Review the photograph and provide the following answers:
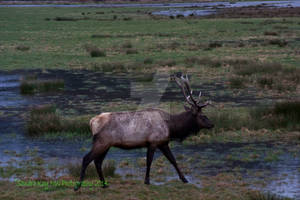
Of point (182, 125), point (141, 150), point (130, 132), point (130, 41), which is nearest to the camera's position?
point (130, 132)

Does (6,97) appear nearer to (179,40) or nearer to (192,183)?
(192,183)

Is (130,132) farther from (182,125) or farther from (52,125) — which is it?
(52,125)

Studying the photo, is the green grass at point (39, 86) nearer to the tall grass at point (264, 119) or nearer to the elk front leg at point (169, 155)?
the tall grass at point (264, 119)

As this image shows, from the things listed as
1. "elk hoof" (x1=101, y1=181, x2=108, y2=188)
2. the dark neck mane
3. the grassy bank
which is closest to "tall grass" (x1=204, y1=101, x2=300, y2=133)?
the grassy bank

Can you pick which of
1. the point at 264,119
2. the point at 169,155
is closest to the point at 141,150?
the point at 169,155

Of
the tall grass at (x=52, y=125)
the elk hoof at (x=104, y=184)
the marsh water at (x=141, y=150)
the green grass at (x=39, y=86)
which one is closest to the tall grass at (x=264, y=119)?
the marsh water at (x=141, y=150)

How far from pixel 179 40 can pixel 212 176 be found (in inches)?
1138

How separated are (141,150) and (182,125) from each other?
275 centimetres

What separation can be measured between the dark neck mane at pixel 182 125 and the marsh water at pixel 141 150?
33.9 inches

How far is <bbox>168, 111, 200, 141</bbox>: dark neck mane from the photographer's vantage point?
955 centimetres

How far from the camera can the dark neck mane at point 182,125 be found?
9.55 m

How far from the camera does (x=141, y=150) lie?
1216 cm

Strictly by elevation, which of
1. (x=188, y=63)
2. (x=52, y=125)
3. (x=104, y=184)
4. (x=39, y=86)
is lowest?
(x=104, y=184)

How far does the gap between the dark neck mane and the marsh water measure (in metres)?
0.86
